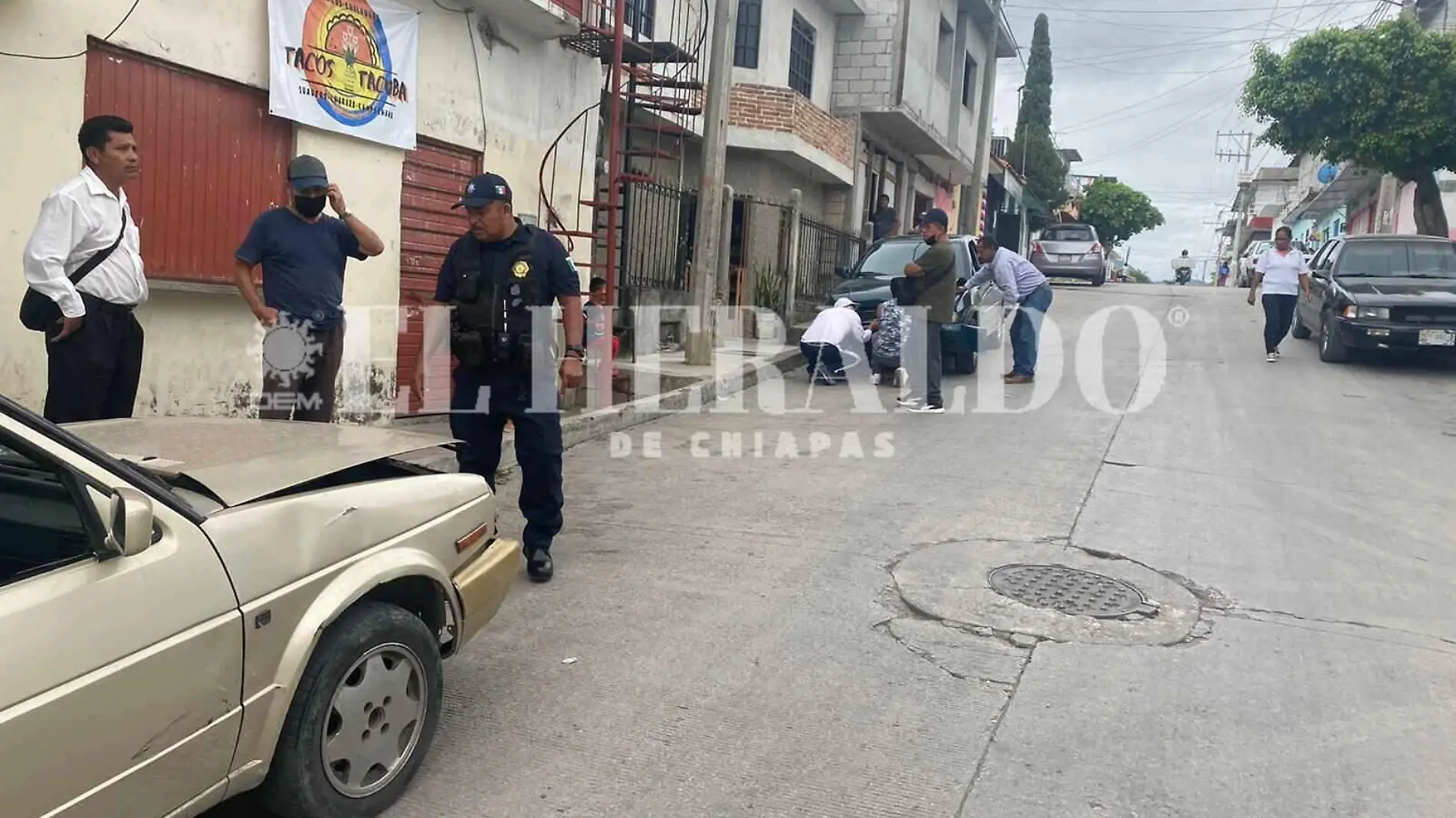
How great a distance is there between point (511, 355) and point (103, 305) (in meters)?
1.82

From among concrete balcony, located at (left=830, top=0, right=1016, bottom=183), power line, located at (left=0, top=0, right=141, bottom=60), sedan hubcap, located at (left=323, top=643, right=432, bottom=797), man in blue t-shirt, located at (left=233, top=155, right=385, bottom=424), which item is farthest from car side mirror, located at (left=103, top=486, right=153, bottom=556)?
concrete balcony, located at (left=830, top=0, right=1016, bottom=183)

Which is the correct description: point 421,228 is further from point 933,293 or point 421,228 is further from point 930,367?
point 930,367

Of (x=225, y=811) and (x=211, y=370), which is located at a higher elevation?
(x=211, y=370)

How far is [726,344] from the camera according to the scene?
13688 millimetres

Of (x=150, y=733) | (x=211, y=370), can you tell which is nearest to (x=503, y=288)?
(x=150, y=733)

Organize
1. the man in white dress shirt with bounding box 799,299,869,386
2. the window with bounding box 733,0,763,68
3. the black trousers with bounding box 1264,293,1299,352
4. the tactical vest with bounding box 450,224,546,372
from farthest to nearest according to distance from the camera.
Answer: the window with bounding box 733,0,763,68, the black trousers with bounding box 1264,293,1299,352, the man in white dress shirt with bounding box 799,299,869,386, the tactical vest with bounding box 450,224,546,372

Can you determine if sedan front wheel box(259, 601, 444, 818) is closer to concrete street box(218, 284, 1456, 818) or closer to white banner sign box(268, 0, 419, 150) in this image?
concrete street box(218, 284, 1456, 818)

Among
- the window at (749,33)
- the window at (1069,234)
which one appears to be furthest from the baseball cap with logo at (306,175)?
the window at (1069,234)

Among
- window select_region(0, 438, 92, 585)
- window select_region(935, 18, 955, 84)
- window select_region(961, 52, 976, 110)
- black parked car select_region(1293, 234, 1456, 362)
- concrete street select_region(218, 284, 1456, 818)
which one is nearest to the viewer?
window select_region(0, 438, 92, 585)

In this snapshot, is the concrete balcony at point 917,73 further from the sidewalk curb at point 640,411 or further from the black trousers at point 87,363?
the black trousers at point 87,363

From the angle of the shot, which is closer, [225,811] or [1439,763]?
[225,811]

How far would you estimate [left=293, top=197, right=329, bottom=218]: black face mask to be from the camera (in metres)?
5.29

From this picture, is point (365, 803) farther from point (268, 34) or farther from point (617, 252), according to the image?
point (617, 252)

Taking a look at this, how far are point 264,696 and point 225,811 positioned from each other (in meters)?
0.64
